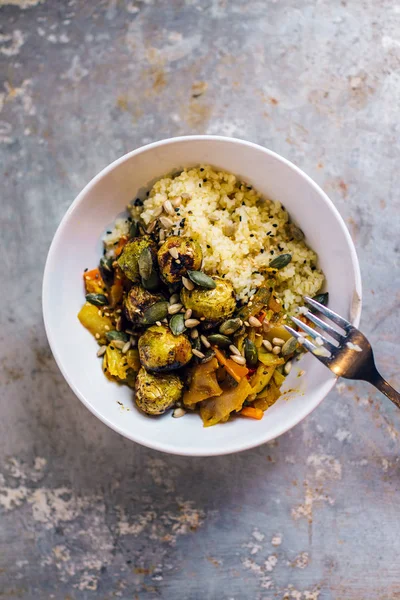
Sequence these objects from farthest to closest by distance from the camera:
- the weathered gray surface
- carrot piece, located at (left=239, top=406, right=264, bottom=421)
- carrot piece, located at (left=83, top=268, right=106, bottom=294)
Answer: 1. the weathered gray surface
2. carrot piece, located at (left=83, top=268, right=106, bottom=294)
3. carrot piece, located at (left=239, top=406, right=264, bottom=421)

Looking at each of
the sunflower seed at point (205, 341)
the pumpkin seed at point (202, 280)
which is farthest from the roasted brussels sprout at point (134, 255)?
the sunflower seed at point (205, 341)

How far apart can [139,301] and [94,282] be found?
8.7 inches

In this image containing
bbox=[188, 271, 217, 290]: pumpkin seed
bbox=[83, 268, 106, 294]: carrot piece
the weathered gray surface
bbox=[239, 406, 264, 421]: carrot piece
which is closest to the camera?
bbox=[188, 271, 217, 290]: pumpkin seed

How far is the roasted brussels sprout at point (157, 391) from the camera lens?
62.2 inches

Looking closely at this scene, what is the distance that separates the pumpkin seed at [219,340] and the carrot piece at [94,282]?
0.42 m

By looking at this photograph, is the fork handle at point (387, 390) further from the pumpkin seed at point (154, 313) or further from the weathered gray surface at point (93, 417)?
the pumpkin seed at point (154, 313)

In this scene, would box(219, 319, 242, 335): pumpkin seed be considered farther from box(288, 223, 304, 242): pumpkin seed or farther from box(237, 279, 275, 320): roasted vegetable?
box(288, 223, 304, 242): pumpkin seed

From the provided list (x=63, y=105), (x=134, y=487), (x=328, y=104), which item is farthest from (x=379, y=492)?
(x=63, y=105)

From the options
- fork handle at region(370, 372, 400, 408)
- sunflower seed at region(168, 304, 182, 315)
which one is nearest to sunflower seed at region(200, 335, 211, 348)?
sunflower seed at region(168, 304, 182, 315)

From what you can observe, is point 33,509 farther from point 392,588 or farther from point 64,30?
point 64,30

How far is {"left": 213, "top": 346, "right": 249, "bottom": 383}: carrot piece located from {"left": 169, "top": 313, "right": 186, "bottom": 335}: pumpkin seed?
13 cm

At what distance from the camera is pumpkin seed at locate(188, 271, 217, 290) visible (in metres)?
1.54

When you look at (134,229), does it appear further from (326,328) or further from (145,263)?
(326,328)

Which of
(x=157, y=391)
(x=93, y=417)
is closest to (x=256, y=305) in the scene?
(x=157, y=391)
